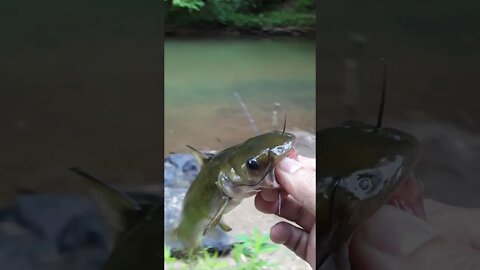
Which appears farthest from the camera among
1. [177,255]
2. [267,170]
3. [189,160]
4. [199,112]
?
[199,112]

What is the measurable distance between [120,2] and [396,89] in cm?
34

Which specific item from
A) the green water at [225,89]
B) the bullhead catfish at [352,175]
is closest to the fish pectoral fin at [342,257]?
the bullhead catfish at [352,175]

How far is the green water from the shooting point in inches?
77.9

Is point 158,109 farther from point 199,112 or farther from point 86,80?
point 199,112

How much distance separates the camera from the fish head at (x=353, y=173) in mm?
647

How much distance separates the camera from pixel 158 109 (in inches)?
24.2

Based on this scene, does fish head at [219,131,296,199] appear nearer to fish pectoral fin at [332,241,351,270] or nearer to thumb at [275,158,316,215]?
thumb at [275,158,316,215]

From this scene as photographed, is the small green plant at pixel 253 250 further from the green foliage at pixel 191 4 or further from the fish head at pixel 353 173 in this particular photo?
the fish head at pixel 353 173

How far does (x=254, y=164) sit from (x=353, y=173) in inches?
8.8

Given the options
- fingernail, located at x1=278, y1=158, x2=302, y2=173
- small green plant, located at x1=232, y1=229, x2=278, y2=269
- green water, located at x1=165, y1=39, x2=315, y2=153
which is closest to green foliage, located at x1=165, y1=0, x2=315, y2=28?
green water, located at x1=165, y1=39, x2=315, y2=153

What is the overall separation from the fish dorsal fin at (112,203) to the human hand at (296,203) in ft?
1.02

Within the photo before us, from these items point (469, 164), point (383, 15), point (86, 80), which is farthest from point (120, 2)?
point (469, 164)

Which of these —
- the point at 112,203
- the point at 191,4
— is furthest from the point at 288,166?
the point at 191,4

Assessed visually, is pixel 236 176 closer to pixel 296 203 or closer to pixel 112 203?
pixel 296 203
